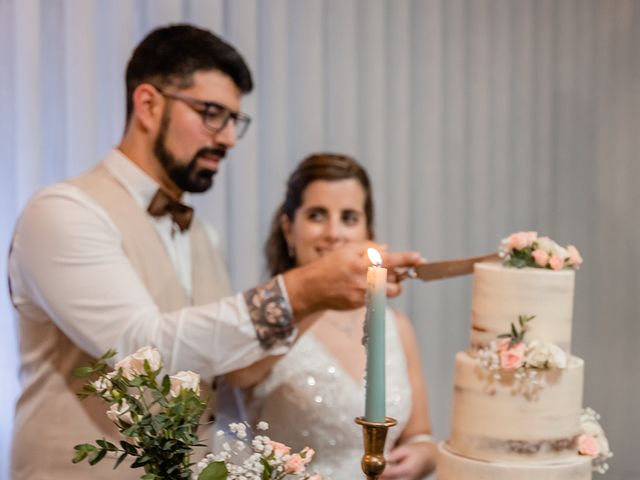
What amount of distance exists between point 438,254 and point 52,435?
65.4 inches

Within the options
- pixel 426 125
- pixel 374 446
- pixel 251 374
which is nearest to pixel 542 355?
pixel 251 374

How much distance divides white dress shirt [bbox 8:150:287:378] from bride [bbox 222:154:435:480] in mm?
426

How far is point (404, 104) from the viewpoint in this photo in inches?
119

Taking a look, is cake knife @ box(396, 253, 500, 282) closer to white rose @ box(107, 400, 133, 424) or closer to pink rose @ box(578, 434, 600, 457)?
pink rose @ box(578, 434, 600, 457)

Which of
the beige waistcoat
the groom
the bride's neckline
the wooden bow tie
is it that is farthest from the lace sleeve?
the bride's neckline

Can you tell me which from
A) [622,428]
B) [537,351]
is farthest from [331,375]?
[622,428]

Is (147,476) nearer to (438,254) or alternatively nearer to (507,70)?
(438,254)

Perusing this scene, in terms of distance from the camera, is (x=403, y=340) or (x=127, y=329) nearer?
(x=127, y=329)

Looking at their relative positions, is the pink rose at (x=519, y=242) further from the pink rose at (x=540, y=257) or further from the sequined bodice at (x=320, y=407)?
the sequined bodice at (x=320, y=407)

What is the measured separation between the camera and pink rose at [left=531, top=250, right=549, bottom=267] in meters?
1.73

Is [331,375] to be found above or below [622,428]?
above

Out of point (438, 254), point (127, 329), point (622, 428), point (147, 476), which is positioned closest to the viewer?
point (147, 476)

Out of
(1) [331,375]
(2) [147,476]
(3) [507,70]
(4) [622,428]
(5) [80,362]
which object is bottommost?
(4) [622,428]

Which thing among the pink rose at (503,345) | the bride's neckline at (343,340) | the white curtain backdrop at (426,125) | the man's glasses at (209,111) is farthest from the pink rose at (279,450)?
the white curtain backdrop at (426,125)
